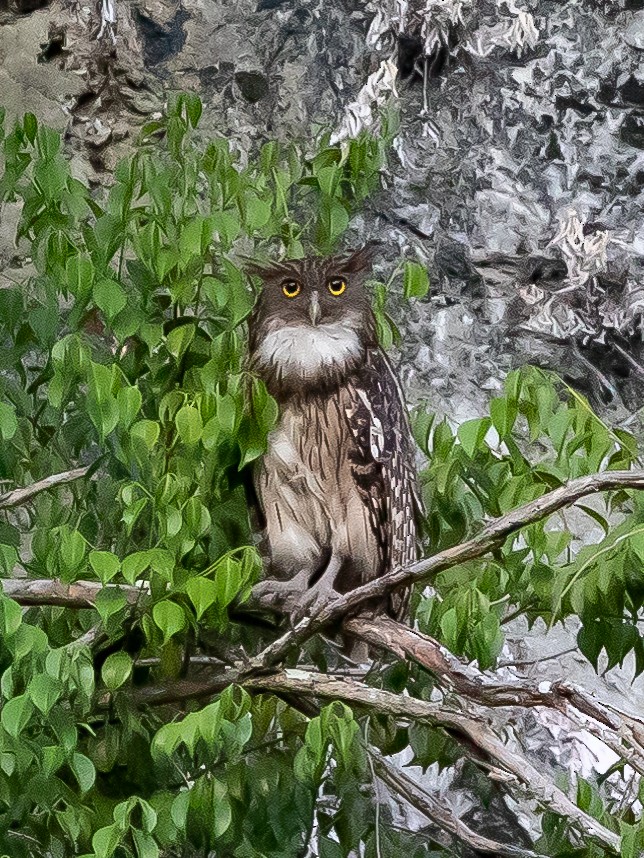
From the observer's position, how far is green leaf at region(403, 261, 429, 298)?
5.00 ft

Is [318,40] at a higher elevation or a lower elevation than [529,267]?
higher

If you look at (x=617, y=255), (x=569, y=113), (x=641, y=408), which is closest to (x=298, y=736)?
(x=641, y=408)

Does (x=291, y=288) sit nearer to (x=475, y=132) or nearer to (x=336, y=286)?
(x=336, y=286)

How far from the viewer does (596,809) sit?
4.12 ft

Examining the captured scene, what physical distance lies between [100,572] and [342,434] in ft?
1.42

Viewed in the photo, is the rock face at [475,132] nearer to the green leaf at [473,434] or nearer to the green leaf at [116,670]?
the green leaf at [473,434]

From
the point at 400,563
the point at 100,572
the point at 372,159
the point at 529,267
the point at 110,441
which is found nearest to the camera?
the point at 100,572

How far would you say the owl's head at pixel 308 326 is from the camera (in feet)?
4.74

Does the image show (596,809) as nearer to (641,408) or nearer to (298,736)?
(298,736)

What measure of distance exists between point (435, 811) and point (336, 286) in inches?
26.0

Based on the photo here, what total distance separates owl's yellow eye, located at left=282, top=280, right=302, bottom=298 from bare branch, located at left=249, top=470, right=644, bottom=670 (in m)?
0.41

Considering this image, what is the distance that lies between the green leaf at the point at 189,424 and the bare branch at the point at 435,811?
440 mm

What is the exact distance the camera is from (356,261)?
1.49 m

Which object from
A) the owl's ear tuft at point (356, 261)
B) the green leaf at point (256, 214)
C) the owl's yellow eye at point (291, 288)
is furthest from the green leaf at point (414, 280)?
the green leaf at point (256, 214)
